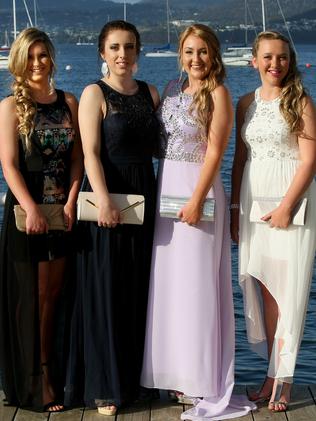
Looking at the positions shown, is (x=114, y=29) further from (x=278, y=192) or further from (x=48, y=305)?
(x=48, y=305)

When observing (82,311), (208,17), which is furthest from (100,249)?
(208,17)

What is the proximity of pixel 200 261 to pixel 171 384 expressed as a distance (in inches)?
22.9

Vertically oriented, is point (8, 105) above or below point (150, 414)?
above

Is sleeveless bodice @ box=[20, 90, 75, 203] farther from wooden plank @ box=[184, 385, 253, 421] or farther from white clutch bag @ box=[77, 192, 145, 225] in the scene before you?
wooden plank @ box=[184, 385, 253, 421]

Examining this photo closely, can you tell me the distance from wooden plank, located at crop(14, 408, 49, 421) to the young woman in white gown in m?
0.99

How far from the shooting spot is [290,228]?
4.58m

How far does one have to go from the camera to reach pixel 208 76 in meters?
4.50

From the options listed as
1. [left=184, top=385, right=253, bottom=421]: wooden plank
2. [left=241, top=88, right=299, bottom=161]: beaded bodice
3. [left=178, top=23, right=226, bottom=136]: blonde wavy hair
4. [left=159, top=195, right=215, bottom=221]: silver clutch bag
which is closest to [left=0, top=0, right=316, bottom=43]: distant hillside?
[left=184, top=385, right=253, bottom=421]: wooden plank

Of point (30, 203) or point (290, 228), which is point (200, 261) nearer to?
point (290, 228)

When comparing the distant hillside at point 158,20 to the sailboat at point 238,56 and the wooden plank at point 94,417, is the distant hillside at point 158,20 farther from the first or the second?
the wooden plank at point 94,417

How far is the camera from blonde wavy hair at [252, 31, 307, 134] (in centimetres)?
451

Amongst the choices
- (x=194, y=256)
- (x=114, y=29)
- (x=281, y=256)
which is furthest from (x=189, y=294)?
(x=114, y=29)

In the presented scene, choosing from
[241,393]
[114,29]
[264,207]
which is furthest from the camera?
[241,393]

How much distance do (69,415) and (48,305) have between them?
499mm
